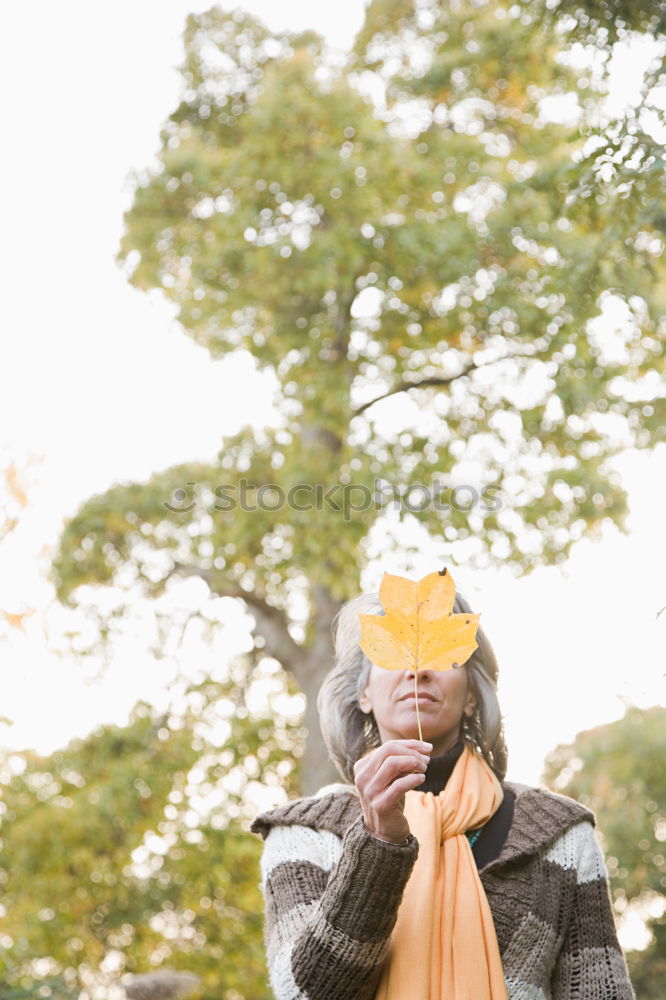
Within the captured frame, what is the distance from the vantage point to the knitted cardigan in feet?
4.56

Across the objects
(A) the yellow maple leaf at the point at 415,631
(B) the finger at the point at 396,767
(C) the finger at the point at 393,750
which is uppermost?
(A) the yellow maple leaf at the point at 415,631

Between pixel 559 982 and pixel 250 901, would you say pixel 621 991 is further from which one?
pixel 250 901

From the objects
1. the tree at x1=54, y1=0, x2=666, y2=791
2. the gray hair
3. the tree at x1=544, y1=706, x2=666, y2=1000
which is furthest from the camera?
the tree at x1=544, y1=706, x2=666, y2=1000

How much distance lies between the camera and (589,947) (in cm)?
161

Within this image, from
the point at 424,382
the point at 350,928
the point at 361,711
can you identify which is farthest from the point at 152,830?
the point at 350,928

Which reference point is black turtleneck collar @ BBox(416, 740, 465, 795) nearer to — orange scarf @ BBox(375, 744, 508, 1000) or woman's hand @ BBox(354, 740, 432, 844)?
orange scarf @ BBox(375, 744, 508, 1000)

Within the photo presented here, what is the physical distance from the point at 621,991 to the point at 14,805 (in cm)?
731

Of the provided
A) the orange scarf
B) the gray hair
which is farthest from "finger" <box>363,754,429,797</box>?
the gray hair

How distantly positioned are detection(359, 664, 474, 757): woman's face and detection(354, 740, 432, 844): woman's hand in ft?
0.84

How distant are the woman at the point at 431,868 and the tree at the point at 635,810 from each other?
916 centimetres

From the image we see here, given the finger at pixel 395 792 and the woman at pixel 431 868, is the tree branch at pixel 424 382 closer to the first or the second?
the woman at pixel 431 868

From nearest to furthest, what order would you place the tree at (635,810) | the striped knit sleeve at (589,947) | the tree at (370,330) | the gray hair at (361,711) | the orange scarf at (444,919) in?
the orange scarf at (444,919) → the striped knit sleeve at (589,947) → the gray hair at (361,711) → the tree at (370,330) → the tree at (635,810)

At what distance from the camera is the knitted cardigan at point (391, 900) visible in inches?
54.7

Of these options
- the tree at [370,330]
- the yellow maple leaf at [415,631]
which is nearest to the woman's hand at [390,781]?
the yellow maple leaf at [415,631]
